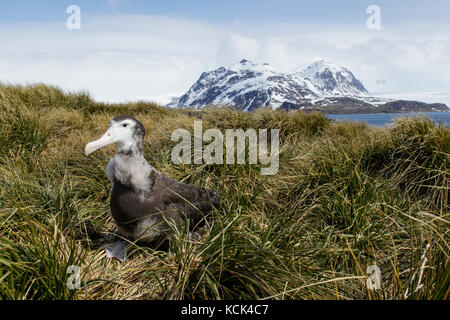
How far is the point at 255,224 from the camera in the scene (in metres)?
2.97

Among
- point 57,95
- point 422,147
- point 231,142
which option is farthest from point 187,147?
point 57,95

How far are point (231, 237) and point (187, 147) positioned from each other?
9.06 feet

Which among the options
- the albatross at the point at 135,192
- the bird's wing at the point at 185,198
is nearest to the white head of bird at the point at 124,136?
the albatross at the point at 135,192

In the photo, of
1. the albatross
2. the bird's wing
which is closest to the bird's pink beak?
→ the albatross

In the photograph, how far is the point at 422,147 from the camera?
4191 mm

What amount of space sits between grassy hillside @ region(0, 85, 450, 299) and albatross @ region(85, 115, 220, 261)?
186 millimetres

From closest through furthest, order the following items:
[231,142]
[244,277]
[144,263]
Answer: [244,277] < [144,263] < [231,142]

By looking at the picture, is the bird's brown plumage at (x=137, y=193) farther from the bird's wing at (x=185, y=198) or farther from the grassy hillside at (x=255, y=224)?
the grassy hillside at (x=255, y=224)

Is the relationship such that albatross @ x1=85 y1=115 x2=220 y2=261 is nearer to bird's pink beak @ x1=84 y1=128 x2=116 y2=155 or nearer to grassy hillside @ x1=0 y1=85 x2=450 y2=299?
bird's pink beak @ x1=84 y1=128 x2=116 y2=155

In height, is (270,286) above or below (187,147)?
below

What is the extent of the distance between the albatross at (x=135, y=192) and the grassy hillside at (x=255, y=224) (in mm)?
186

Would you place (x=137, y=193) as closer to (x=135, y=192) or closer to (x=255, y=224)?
(x=135, y=192)

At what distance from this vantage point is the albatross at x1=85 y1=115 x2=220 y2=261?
2477 millimetres

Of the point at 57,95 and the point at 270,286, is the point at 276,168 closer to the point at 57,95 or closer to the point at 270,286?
the point at 270,286
